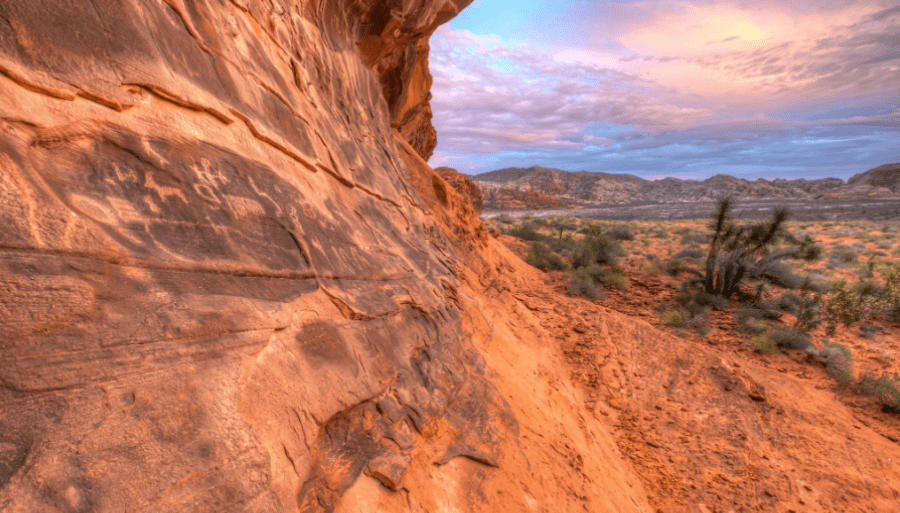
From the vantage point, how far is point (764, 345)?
24.8 ft

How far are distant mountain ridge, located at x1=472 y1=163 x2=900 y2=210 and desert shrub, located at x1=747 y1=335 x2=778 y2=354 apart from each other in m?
56.1

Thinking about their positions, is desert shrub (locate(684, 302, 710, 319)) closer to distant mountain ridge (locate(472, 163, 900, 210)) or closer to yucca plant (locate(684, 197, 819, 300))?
yucca plant (locate(684, 197, 819, 300))

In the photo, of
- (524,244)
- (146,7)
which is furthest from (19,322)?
(524,244)

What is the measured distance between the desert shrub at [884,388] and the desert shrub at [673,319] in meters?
3.02

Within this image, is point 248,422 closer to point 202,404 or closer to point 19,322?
point 202,404

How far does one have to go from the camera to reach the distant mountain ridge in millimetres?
70688

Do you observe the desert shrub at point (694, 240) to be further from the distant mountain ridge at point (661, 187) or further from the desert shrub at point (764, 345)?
the distant mountain ridge at point (661, 187)

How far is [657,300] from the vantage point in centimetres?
1062

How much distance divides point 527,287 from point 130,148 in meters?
9.08

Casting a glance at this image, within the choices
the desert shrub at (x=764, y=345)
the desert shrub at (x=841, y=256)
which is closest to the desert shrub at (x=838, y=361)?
the desert shrub at (x=764, y=345)

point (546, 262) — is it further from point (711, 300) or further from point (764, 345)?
point (764, 345)

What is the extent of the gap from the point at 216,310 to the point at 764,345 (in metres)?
9.91

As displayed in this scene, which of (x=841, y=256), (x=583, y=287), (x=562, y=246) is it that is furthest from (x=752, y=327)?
(x=841, y=256)

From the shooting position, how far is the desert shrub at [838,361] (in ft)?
21.4
